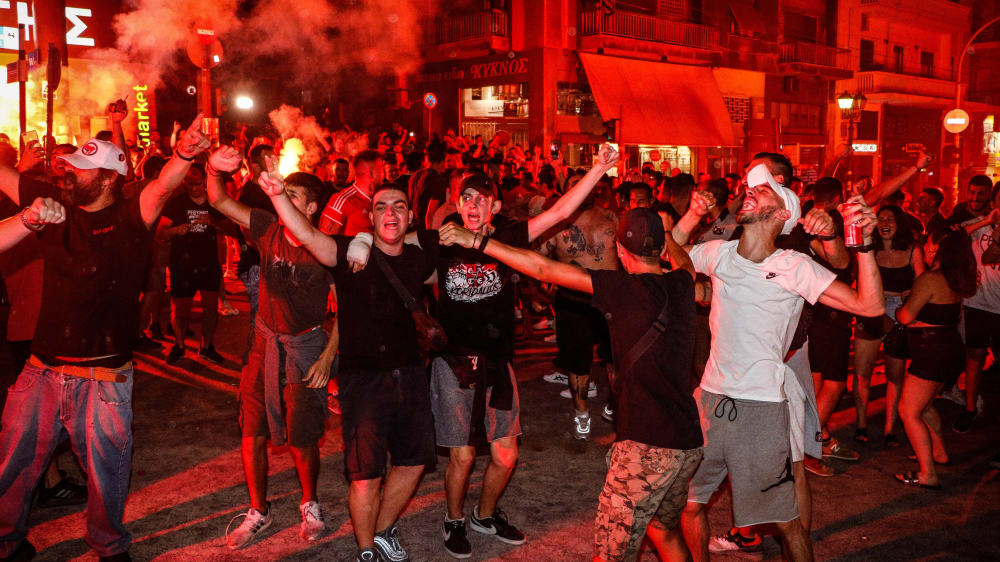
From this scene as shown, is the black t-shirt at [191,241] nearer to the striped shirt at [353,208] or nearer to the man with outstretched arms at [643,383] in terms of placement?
the striped shirt at [353,208]

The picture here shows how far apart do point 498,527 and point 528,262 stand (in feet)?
6.54

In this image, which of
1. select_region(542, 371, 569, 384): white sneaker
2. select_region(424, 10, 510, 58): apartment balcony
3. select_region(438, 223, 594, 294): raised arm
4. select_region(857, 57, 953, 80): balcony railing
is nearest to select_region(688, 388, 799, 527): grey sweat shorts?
select_region(438, 223, 594, 294): raised arm

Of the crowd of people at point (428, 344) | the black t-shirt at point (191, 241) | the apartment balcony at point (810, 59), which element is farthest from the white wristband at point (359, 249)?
the apartment balcony at point (810, 59)

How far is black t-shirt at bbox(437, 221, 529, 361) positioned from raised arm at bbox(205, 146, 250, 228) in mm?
1165

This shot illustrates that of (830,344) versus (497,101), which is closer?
(830,344)

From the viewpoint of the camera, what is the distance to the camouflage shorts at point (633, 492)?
333 cm

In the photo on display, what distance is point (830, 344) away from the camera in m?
6.05

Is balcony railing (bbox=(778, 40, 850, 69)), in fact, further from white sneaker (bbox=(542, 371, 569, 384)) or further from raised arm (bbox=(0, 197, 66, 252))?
raised arm (bbox=(0, 197, 66, 252))

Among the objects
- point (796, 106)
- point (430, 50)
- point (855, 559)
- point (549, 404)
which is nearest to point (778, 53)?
point (796, 106)

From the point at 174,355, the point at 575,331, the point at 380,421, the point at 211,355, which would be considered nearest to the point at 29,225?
the point at 380,421

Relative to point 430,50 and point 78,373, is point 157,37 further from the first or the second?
point 78,373

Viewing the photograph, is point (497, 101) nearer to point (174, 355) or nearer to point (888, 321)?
point (174, 355)

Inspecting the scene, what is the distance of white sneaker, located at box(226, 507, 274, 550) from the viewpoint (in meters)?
4.56

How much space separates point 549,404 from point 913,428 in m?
3.14
